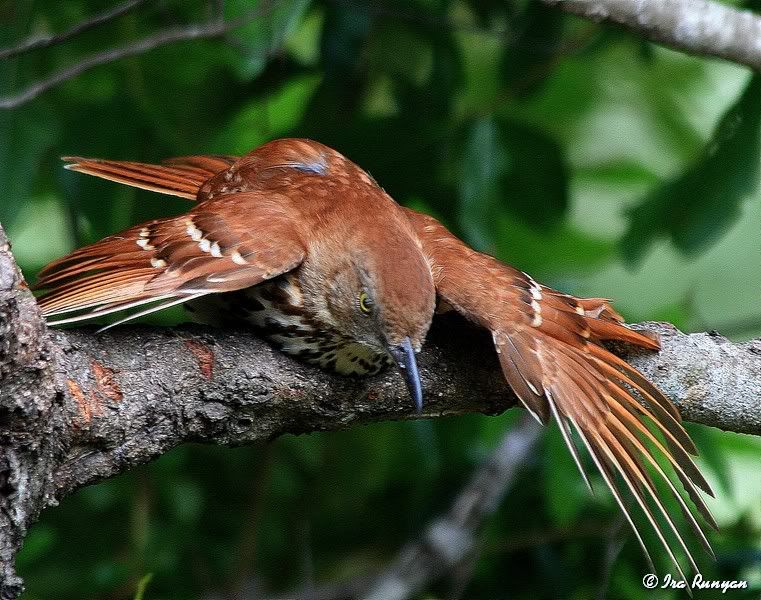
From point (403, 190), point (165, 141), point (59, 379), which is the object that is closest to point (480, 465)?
point (403, 190)

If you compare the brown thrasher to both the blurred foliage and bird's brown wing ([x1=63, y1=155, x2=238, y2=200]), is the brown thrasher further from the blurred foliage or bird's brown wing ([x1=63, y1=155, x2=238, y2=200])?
the blurred foliage

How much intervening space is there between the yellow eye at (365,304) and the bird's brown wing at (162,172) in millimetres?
879

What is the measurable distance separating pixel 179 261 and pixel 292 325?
1.30 feet

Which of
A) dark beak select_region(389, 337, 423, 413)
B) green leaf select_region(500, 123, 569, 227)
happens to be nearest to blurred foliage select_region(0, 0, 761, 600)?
green leaf select_region(500, 123, 569, 227)

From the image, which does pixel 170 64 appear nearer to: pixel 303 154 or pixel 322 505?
pixel 303 154

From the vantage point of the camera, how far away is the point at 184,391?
2.73 metres

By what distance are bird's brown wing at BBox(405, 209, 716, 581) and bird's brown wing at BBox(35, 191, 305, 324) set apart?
53cm

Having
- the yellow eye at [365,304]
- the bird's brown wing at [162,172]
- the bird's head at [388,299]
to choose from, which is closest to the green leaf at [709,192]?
the bird's head at [388,299]

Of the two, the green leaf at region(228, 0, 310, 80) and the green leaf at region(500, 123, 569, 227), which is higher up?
the green leaf at region(228, 0, 310, 80)

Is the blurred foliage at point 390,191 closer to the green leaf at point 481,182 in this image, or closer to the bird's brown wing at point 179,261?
the green leaf at point 481,182

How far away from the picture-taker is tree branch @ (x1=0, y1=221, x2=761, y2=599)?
238 cm

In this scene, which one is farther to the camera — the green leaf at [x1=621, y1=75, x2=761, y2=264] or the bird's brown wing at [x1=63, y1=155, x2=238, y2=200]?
the green leaf at [x1=621, y1=75, x2=761, y2=264]
